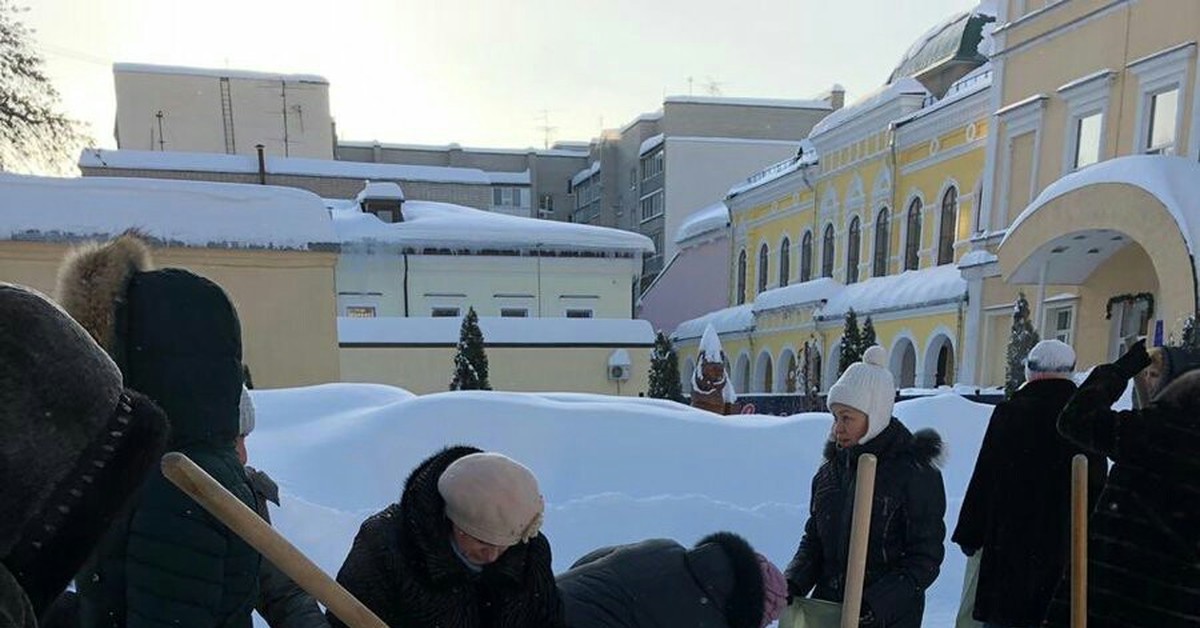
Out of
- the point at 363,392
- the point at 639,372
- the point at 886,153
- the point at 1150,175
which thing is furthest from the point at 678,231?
the point at 363,392

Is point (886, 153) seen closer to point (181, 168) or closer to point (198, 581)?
point (198, 581)

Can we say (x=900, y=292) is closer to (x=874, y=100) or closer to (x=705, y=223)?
(x=874, y=100)

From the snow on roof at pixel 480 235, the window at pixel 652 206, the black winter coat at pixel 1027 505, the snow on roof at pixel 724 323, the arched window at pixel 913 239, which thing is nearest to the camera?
the black winter coat at pixel 1027 505

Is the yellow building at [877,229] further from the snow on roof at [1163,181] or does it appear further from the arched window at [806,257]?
the snow on roof at [1163,181]

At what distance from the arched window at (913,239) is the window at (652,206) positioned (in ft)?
56.1

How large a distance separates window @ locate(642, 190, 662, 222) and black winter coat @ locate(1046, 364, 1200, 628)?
35504mm

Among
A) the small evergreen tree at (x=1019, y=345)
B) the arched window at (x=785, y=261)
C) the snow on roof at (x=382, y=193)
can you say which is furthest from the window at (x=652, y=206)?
the small evergreen tree at (x=1019, y=345)

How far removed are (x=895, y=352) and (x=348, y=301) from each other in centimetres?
1489

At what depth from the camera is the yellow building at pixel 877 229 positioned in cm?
1869

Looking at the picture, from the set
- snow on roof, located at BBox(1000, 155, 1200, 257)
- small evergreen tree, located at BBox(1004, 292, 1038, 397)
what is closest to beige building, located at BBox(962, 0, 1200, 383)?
snow on roof, located at BBox(1000, 155, 1200, 257)

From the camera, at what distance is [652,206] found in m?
38.1

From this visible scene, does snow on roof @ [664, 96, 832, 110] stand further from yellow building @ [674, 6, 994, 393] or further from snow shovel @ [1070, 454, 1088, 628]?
snow shovel @ [1070, 454, 1088, 628]

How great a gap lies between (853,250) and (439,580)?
24019 mm

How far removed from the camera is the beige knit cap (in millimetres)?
1354
